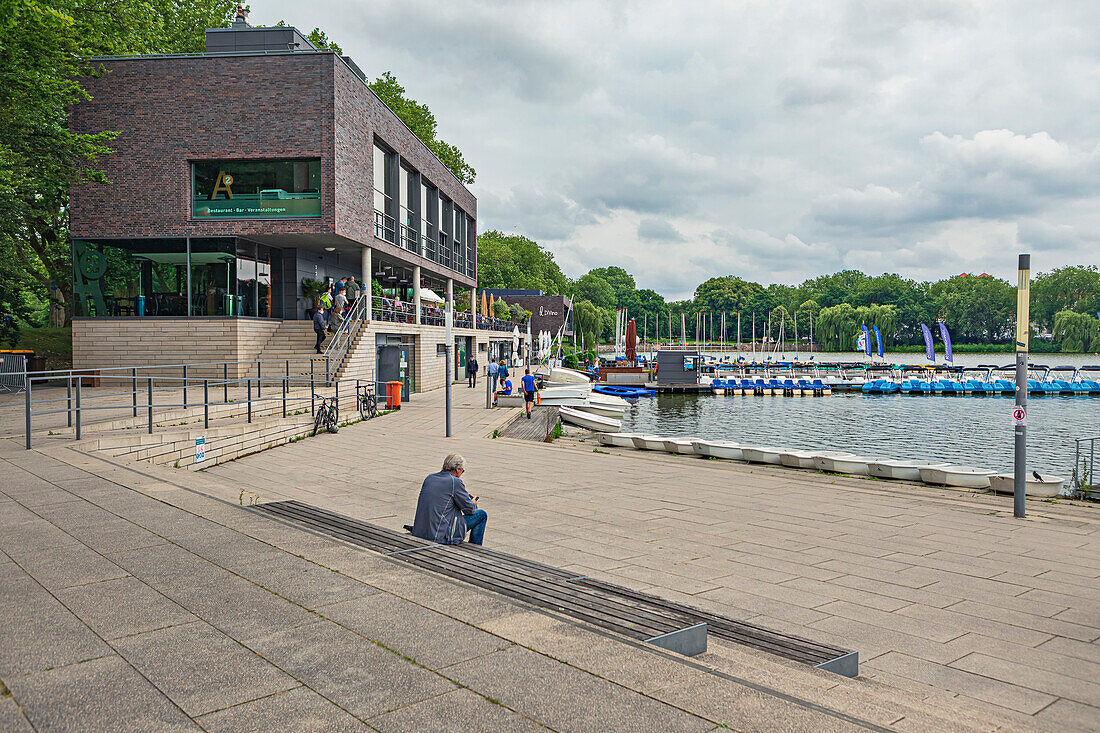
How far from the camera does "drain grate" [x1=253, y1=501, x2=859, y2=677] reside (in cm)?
452

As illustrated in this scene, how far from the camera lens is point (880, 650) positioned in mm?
5391

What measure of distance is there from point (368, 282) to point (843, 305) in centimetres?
11199

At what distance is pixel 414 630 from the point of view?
4324 mm

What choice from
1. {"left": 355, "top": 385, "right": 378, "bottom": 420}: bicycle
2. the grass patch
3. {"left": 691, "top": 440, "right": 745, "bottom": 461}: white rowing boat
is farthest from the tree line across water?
{"left": 691, "top": 440, "right": 745, "bottom": 461}: white rowing boat

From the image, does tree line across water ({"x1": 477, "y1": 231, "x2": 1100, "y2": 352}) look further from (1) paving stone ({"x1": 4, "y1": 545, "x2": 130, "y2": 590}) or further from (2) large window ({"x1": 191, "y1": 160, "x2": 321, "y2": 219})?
(1) paving stone ({"x1": 4, "y1": 545, "x2": 130, "y2": 590})

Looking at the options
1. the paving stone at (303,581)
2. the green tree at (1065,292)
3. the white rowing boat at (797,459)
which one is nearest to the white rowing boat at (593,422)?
the white rowing boat at (797,459)

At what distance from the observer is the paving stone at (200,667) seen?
11.5ft

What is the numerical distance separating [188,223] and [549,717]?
27246 mm

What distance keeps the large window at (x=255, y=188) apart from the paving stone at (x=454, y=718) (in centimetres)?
2535

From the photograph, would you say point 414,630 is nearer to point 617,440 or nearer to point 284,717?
point 284,717

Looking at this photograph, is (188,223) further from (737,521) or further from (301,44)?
(737,521)

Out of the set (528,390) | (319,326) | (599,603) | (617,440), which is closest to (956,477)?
(617,440)

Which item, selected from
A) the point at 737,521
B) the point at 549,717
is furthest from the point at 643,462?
the point at 549,717

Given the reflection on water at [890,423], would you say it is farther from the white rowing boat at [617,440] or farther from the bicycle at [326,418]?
the bicycle at [326,418]
